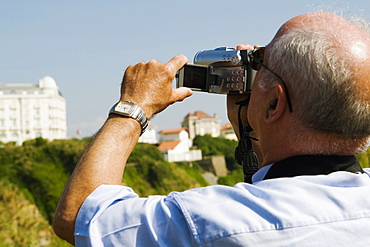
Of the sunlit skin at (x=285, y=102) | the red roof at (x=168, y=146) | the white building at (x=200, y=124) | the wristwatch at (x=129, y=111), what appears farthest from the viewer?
the white building at (x=200, y=124)

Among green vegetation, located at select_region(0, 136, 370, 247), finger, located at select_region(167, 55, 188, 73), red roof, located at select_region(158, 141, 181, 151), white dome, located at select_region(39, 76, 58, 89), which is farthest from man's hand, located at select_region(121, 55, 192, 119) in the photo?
white dome, located at select_region(39, 76, 58, 89)

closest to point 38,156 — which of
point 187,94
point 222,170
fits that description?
point 222,170

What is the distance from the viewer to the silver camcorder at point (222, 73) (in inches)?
57.7

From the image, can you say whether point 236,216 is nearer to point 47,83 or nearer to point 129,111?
point 129,111

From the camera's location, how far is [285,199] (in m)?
1.00

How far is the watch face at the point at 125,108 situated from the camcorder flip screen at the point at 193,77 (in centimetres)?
28

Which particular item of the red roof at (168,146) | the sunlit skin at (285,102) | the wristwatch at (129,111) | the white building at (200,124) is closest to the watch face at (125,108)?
the wristwatch at (129,111)

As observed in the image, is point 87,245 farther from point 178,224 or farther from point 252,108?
point 252,108

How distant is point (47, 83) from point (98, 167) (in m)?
79.4

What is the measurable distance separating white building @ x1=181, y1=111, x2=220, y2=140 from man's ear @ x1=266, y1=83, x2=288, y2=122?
77204 millimetres

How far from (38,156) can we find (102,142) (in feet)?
120

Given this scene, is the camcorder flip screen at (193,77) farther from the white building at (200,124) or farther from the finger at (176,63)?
the white building at (200,124)

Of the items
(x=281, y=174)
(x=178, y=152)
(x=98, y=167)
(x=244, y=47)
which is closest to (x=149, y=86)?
(x=98, y=167)

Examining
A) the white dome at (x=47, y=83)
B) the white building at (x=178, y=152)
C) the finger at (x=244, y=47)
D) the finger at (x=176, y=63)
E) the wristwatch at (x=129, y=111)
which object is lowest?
the white building at (x=178, y=152)
